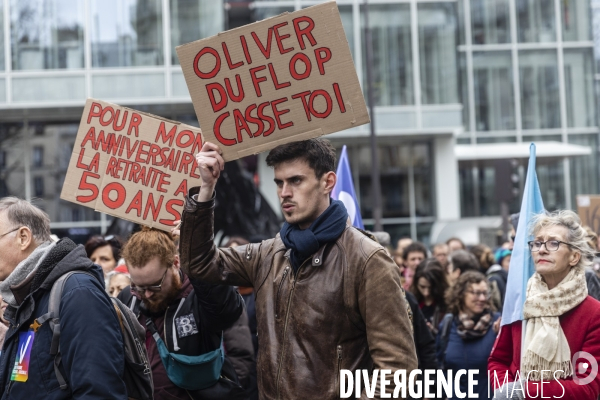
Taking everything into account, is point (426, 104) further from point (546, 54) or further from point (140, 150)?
point (140, 150)

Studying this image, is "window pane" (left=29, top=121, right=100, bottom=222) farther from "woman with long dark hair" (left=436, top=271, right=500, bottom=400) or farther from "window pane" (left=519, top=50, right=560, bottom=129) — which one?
"woman with long dark hair" (left=436, top=271, right=500, bottom=400)

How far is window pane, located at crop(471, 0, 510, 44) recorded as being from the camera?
31.4m

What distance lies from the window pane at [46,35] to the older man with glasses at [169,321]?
66.7ft

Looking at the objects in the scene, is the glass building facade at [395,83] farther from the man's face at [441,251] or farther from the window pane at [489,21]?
the man's face at [441,251]

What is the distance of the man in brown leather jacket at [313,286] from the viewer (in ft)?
11.2

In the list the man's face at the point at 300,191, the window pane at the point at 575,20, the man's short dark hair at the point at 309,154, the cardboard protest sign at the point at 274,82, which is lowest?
the man's face at the point at 300,191

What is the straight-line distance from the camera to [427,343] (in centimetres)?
654

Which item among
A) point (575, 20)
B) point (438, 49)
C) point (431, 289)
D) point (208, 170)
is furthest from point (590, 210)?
point (575, 20)

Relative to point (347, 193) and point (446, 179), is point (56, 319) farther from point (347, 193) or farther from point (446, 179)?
point (446, 179)

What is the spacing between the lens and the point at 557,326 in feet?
13.9

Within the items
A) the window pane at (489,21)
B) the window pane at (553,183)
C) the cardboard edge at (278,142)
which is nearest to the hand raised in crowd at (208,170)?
the cardboard edge at (278,142)

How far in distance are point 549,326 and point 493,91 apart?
91.8 feet

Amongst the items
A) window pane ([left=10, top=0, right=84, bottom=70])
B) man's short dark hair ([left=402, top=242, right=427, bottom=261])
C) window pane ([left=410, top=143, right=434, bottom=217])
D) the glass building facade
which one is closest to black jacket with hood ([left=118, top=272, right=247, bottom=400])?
man's short dark hair ([left=402, top=242, right=427, bottom=261])

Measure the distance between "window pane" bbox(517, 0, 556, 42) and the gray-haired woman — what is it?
28.0m
